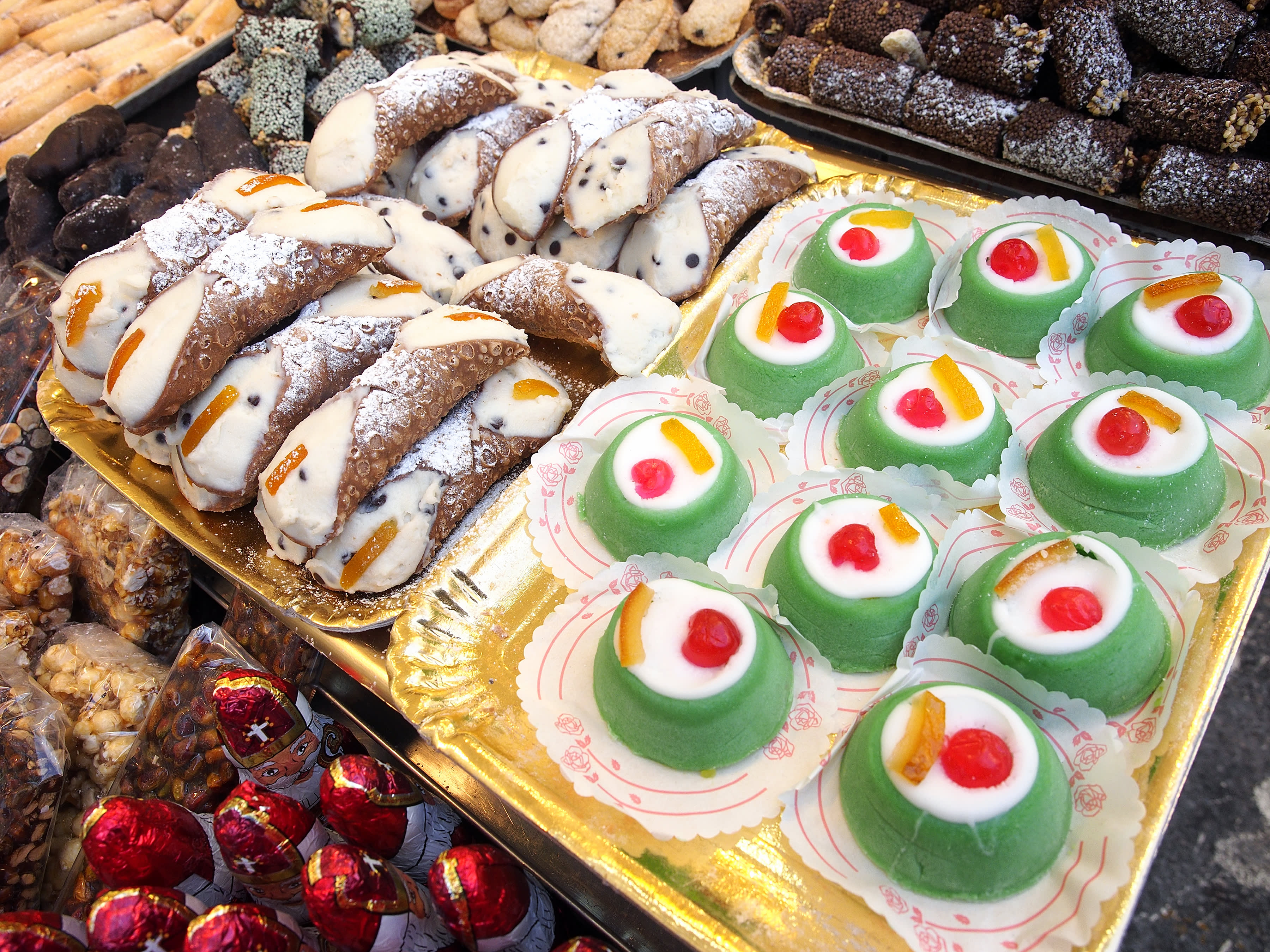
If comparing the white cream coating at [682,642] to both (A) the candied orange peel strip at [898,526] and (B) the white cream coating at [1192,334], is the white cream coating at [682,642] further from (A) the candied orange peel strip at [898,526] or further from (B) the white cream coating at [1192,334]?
(B) the white cream coating at [1192,334]

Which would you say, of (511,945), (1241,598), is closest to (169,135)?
(511,945)

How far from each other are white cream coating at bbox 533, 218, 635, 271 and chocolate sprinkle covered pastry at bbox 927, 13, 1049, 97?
4.44 feet

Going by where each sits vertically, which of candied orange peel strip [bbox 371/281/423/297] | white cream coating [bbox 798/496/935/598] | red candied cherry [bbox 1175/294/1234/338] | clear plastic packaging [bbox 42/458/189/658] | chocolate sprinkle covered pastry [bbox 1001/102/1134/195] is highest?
chocolate sprinkle covered pastry [bbox 1001/102/1134/195]

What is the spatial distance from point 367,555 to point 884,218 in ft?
5.60

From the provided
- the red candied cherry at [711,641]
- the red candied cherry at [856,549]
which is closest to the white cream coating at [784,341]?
the red candied cherry at [856,549]

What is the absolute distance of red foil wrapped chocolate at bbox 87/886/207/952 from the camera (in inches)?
54.7

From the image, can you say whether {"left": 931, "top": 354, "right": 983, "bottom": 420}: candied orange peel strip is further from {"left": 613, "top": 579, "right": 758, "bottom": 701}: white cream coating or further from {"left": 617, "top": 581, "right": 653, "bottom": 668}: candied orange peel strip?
{"left": 617, "top": 581, "right": 653, "bottom": 668}: candied orange peel strip

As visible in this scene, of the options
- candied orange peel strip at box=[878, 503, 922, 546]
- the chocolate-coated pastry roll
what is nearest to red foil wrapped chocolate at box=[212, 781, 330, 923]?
candied orange peel strip at box=[878, 503, 922, 546]

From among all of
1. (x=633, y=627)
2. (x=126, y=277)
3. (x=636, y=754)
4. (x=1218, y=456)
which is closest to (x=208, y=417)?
(x=126, y=277)

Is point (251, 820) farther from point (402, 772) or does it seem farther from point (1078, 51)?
point (1078, 51)

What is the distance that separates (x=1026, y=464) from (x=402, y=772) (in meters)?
1.61

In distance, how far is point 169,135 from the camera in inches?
129

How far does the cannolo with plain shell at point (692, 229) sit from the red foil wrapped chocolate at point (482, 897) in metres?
1.63

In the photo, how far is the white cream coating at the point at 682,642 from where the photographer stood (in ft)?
5.34
